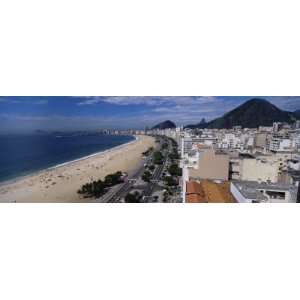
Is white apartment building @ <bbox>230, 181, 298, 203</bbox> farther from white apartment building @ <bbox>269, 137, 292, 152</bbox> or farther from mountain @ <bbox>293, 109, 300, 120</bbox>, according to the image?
mountain @ <bbox>293, 109, 300, 120</bbox>

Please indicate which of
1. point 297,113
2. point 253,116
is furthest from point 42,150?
point 297,113

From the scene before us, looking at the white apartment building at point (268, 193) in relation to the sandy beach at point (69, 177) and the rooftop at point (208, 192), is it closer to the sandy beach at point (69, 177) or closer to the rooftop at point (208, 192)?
the rooftop at point (208, 192)

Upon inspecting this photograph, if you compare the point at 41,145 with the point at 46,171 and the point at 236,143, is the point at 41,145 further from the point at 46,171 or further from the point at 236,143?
the point at 236,143

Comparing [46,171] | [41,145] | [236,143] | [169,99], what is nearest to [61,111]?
[41,145]

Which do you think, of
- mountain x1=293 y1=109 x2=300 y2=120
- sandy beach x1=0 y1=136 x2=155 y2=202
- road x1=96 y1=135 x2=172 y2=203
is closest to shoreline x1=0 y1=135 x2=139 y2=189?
sandy beach x1=0 y1=136 x2=155 y2=202

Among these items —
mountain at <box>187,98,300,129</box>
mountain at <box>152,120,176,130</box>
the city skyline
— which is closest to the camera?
the city skyline

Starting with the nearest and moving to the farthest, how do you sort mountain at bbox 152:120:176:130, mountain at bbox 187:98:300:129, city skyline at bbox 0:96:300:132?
city skyline at bbox 0:96:300:132 < mountain at bbox 187:98:300:129 < mountain at bbox 152:120:176:130

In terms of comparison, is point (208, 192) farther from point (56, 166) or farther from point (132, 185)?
point (56, 166)
